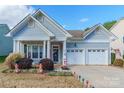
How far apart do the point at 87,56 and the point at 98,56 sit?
1.16 m

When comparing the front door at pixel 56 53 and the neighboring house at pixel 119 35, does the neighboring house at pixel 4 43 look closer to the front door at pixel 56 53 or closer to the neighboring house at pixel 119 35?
the front door at pixel 56 53

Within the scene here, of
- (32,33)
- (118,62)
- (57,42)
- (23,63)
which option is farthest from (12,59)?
(118,62)

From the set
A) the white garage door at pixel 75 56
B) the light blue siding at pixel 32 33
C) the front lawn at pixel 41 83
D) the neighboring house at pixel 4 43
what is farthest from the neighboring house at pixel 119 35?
the front lawn at pixel 41 83

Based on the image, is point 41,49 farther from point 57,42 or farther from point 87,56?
point 87,56

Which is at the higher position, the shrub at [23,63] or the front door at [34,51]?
the front door at [34,51]

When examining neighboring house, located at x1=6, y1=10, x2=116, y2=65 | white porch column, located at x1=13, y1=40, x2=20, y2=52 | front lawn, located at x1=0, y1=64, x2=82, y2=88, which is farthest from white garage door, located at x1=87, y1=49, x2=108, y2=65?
front lawn, located at x1=0, y1=64, x2=82, y2=88

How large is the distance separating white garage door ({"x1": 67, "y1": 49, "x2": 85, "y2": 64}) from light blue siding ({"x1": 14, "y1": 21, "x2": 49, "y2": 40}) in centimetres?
393

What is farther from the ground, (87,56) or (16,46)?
(16,46)

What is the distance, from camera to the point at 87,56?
36656 mm

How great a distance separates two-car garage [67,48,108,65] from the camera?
120ft

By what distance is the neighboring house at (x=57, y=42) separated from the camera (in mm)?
33688

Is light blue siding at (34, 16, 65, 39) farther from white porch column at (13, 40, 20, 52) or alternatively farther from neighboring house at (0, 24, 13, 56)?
neighboring house at (0, 24, 13, 56)
